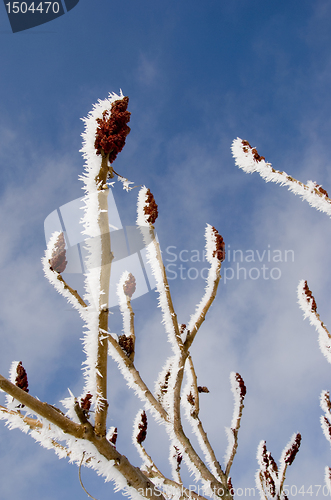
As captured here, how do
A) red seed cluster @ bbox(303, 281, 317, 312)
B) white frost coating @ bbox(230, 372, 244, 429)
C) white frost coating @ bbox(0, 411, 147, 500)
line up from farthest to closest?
white frost coating @ bbox(230, 372, 244, 429) < red seed cluster @ bbox(303, 281, 317, 312) < white frost coating @ bbox(0, 411, 147, 500)

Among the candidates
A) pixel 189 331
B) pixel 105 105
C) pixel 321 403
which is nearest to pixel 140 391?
pixel 189 331

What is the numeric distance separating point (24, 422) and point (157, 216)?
1.74m

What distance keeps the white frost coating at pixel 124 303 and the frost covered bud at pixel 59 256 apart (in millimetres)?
880

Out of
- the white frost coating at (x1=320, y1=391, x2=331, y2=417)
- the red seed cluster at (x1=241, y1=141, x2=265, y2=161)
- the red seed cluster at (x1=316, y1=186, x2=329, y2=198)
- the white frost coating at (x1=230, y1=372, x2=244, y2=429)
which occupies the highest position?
the red seed cluster at (x1=241, y1=141, x2=265, y2=161)

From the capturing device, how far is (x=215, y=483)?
242 cm

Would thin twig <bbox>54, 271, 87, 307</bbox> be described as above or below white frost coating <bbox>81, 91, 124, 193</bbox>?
below

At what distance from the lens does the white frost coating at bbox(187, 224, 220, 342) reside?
245cm

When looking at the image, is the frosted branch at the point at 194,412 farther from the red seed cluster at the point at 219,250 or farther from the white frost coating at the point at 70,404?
the white frost coating at the point at 70,404

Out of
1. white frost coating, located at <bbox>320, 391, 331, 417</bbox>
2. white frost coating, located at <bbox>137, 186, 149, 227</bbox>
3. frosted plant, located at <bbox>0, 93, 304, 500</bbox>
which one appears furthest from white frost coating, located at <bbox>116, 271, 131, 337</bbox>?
white frost coating, located at <bbox>320, 391, 331, 417</bbox>

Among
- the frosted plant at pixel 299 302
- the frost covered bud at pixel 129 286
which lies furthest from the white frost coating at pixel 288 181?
the frost covered bud at pixel 129 286

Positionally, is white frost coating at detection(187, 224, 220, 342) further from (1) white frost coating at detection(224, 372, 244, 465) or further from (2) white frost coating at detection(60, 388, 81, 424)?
(1) white frost coating at detection(224, 372, 244, 465)

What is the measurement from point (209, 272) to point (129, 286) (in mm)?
908

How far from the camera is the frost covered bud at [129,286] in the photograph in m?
2.95

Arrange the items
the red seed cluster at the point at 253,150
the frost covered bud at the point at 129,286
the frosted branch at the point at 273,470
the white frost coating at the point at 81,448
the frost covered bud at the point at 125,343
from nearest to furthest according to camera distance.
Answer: the white frost coating at the point at 81,448, the red seed cluster at the point at 253,150, the frost covered bud at the point at 125,343, the frost covered bud at the point at 129,286, the frosted branch at the point at 273,470
